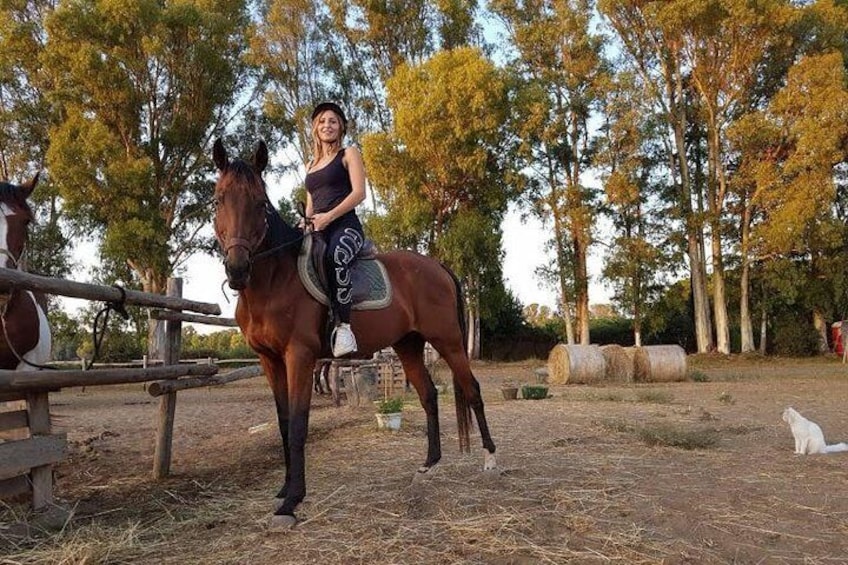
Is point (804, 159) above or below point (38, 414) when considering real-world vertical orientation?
above

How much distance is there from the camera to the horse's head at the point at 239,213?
394 centimetres

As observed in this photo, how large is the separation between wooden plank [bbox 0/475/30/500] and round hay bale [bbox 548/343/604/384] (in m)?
15.4

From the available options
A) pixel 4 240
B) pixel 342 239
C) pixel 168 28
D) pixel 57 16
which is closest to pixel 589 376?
pixel 342 239

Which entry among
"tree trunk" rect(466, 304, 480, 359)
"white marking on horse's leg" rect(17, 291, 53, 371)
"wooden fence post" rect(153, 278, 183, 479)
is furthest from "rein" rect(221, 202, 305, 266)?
"tree trunk" rect(466, 304, 480, 359)

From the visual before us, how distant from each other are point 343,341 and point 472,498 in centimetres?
143

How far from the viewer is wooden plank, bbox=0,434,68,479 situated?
4160mm

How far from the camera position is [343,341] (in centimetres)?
445

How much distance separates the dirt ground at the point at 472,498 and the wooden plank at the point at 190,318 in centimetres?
151

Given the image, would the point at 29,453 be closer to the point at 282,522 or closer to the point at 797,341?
the point at 282,522

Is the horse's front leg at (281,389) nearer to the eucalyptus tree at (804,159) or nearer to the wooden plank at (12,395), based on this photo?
the wooden plank at (12,395)

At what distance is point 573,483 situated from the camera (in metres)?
5.09

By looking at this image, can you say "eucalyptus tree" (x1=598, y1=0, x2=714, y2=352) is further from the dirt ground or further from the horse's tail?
the horse's tail

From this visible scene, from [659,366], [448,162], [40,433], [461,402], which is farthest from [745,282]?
[40,433]

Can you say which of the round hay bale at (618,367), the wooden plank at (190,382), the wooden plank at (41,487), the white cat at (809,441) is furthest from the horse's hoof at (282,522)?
the round hay bale at (618,367)
